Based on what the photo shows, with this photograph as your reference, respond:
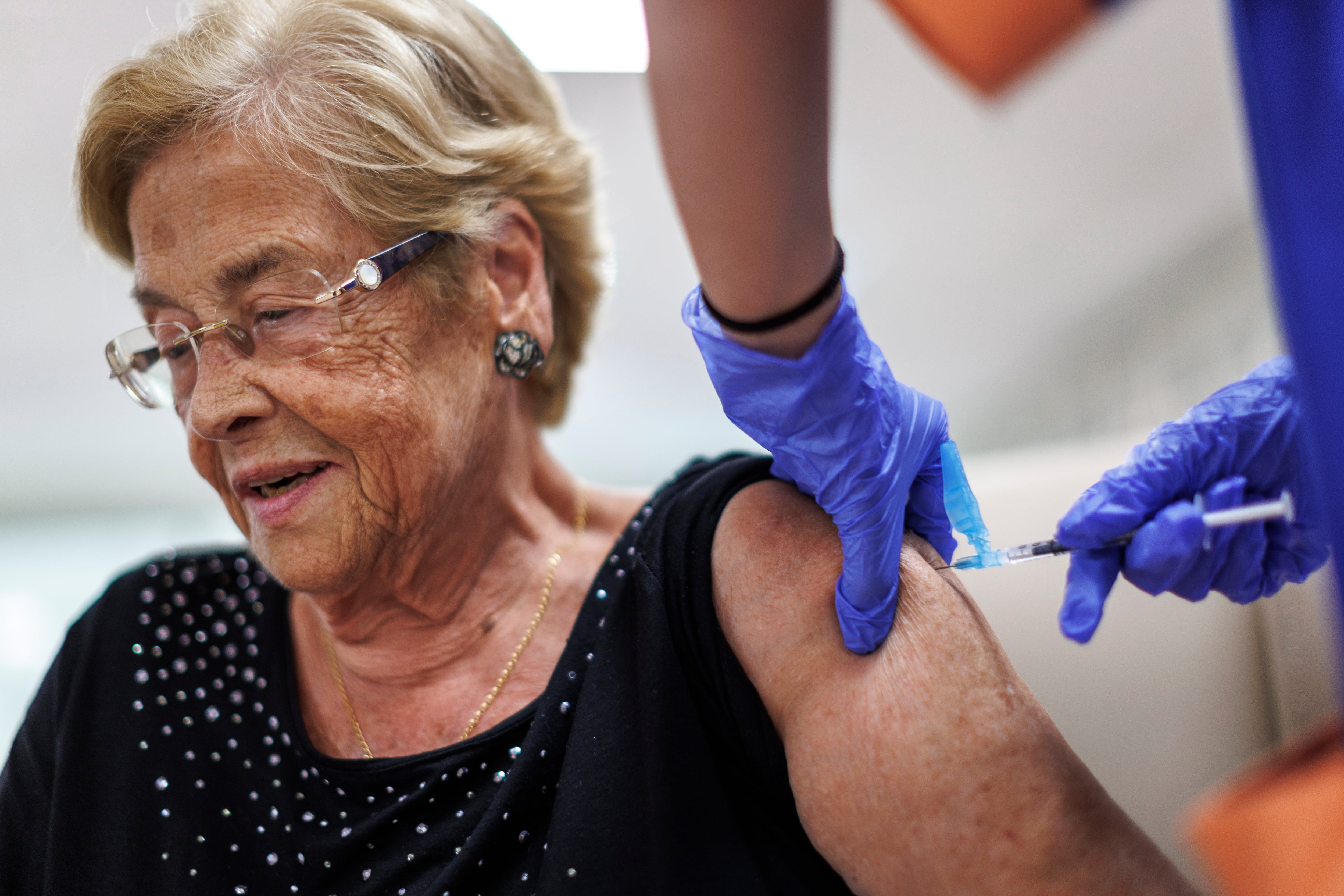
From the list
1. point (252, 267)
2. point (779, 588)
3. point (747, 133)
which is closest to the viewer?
point (747, 133)

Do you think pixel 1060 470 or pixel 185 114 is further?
pixel 1060 470

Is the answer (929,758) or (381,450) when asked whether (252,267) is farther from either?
(929,758)

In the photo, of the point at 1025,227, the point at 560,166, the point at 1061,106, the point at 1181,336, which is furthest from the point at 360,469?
the point at 1181,336

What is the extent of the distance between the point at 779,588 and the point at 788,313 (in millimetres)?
336

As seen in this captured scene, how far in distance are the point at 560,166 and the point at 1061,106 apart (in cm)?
145

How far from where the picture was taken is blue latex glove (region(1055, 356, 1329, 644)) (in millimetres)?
802

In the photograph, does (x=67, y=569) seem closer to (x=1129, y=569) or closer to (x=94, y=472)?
(x=94, y=472)

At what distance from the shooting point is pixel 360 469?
1.07 m

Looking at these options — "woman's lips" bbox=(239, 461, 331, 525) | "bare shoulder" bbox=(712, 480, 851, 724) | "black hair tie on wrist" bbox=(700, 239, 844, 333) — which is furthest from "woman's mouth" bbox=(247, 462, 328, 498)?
"black hair tie on wrist" bbox=(700, 239, 844, 333)

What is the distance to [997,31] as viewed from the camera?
0.49 meters

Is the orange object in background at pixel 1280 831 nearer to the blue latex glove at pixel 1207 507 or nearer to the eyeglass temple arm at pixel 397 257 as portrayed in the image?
the blue latex glove at pixel 1207 507

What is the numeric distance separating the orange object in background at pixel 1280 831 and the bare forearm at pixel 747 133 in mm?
414

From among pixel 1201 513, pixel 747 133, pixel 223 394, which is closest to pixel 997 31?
pixel 747 133

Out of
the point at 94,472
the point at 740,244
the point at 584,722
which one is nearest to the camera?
the point at 740,244
